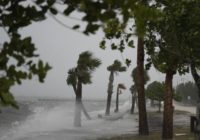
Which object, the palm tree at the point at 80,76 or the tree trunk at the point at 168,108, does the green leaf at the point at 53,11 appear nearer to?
the tree trunk at the point at 168,108

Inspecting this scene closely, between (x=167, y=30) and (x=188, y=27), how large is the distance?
2.17ft

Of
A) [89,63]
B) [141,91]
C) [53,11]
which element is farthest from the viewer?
[89,63]

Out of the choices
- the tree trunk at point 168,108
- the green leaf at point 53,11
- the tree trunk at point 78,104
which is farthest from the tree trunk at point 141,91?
the green leaf at point 53,11

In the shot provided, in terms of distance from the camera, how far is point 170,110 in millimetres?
23688

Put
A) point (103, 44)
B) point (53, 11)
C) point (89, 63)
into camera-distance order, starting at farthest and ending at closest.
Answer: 1. point (89, 63)
2. point (103, 44)
3. point (53, 11)

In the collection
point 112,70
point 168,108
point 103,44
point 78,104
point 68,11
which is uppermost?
point 112,70

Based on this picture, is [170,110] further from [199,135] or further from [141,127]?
[199,135]

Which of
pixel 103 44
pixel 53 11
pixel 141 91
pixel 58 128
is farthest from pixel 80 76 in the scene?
pixel 53 11

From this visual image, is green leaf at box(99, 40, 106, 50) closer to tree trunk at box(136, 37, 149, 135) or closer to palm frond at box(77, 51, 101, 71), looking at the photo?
tree trunk at box(136, 37, 149, 135)

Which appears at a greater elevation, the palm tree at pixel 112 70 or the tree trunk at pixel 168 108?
the palm tree at pixel 112 70

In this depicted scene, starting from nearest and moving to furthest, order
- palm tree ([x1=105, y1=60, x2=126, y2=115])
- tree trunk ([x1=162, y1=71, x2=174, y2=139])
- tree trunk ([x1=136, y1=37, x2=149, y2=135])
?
tree trunk ([x1=162, y1=71, x2=174, y2=139]), tree trunk ([x1=136, y1=37, x2=149, y2=135]), palm tree ([x1=105, y1=60, x2=126, y2=115])

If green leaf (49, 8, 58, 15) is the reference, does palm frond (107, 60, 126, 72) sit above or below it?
above

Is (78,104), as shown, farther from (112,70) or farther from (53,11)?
(53,11)

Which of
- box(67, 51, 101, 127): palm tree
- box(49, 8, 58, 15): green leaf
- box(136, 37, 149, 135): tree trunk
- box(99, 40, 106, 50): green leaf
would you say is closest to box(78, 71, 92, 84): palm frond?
box(67, 51, 101, 127): palm tree
